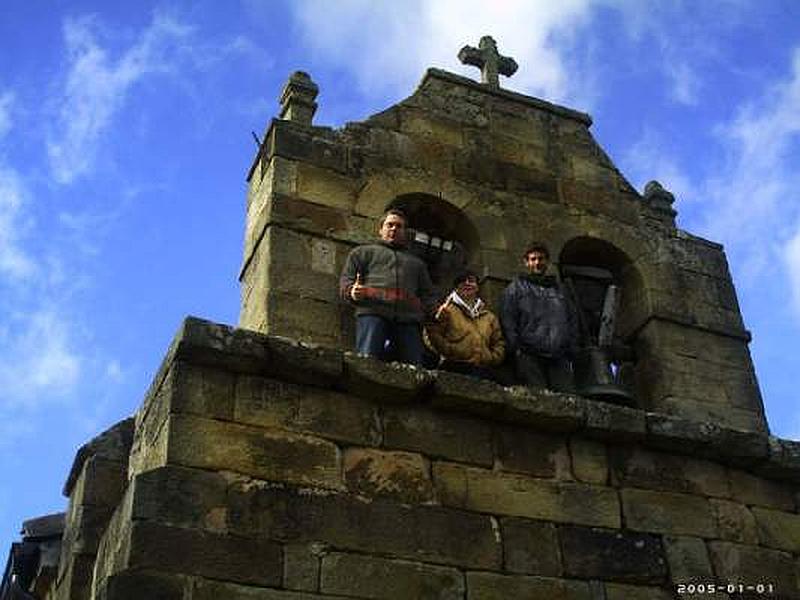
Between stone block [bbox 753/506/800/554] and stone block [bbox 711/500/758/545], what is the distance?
6 cm

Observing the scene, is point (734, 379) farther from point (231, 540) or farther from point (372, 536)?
point (231, 540)

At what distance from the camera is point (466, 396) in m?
5.88

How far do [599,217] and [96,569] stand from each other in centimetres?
455

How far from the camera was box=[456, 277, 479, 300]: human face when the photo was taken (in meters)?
6.98

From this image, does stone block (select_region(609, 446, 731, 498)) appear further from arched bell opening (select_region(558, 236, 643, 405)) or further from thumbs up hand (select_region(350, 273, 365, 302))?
thumbs up hand (select_region(350, 273, 365, 302))

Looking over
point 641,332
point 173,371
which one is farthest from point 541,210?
point 173,371

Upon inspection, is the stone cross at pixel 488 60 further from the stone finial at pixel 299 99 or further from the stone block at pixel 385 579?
the stone block at pixel 385 579

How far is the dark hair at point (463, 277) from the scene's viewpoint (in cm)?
709

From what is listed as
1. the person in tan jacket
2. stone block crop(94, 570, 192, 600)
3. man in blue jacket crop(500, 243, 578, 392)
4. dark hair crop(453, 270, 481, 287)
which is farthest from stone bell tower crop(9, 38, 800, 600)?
the person in tan jacket

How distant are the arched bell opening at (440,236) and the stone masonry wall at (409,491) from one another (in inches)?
73.9

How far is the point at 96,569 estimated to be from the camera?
19.2ft

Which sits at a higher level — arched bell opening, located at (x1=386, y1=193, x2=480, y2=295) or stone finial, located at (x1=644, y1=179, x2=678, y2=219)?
stone finial, located at (x1=644, y1=179, x2=678, y2=219)

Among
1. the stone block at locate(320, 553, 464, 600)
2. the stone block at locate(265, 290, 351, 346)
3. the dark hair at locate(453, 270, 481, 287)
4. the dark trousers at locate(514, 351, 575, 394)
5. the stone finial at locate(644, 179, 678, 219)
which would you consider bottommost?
the stone block at locate(320, 553, 464, 600)

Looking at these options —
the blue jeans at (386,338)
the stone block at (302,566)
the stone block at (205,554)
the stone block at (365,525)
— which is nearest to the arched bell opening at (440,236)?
the blue jeans at (386,338)
